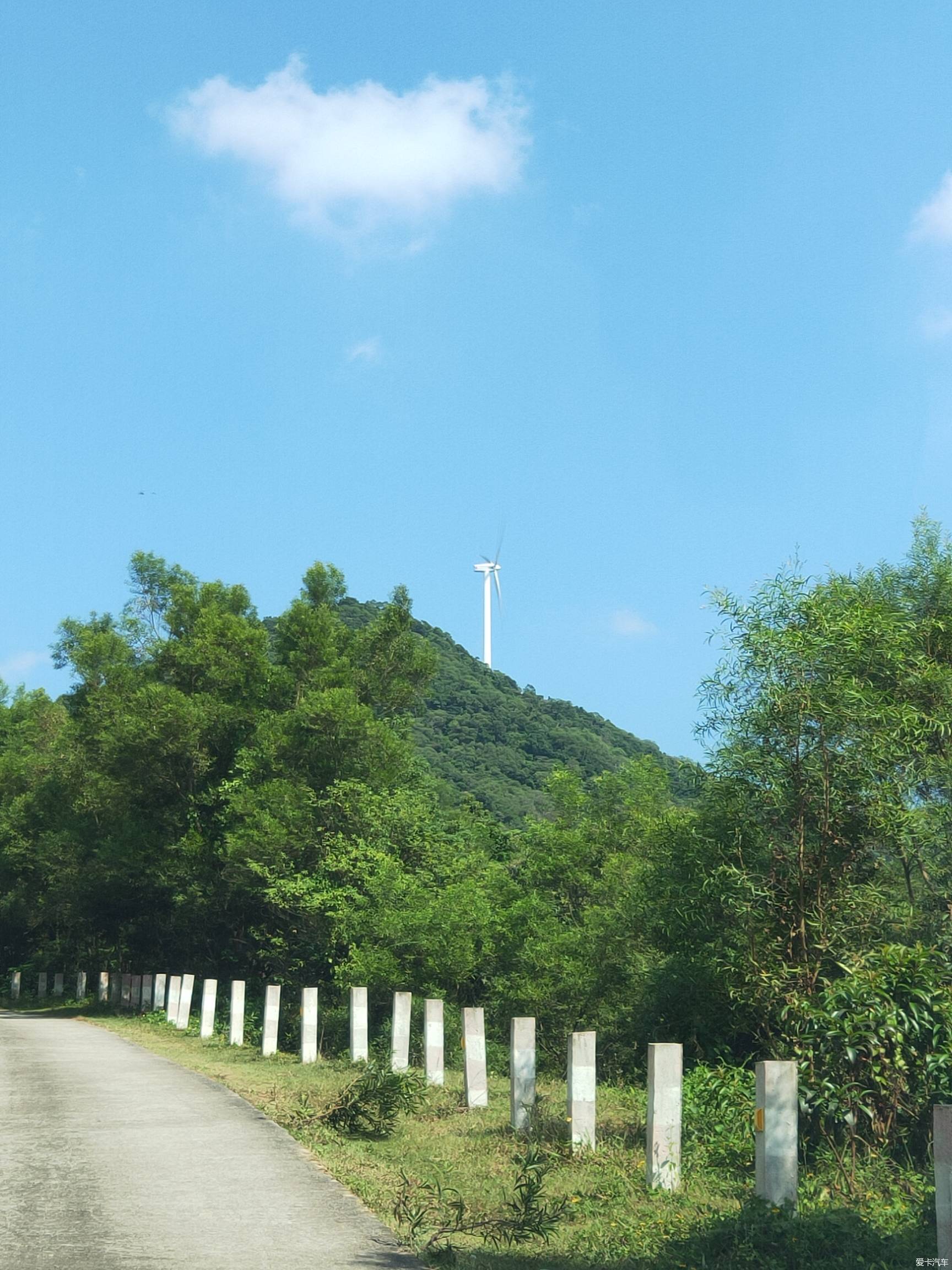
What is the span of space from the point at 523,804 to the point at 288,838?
111ft

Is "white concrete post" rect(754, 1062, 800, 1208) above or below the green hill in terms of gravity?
below

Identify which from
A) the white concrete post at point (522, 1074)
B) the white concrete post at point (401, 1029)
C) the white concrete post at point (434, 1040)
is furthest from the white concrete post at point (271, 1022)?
the white concrete post at point (522, 1074)

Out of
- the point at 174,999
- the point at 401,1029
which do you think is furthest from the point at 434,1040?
the point at 174,999

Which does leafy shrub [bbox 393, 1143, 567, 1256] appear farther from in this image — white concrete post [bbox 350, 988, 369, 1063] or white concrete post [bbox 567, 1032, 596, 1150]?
white concrete post [bbox 350, 988, 369, 1063]

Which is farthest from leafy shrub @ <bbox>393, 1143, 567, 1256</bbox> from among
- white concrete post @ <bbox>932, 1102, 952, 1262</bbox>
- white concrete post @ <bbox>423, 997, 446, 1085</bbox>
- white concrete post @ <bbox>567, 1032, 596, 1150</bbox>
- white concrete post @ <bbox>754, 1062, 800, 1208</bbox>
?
white concrete post @ <bbox>423, 997, 446, 1085</bbox>

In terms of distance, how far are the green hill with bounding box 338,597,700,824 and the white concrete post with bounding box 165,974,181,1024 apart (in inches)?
1165

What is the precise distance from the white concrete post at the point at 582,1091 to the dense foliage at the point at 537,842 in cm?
159

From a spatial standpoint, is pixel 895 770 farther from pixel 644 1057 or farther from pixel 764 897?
pixel 644 1057

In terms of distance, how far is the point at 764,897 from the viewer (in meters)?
11.9

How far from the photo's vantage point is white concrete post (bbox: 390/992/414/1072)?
15523 mm

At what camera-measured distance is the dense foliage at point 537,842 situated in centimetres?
1155

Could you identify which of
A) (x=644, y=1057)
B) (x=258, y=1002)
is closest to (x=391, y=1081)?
(x=644, y=1057)

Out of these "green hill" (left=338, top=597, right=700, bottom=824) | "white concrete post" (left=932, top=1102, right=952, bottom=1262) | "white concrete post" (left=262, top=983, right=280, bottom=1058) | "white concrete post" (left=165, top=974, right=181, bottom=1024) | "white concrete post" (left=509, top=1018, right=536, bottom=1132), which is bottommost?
"white concrete post" (left=165, top=974, right=181, bottom=1024)

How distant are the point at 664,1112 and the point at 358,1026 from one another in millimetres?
9375
